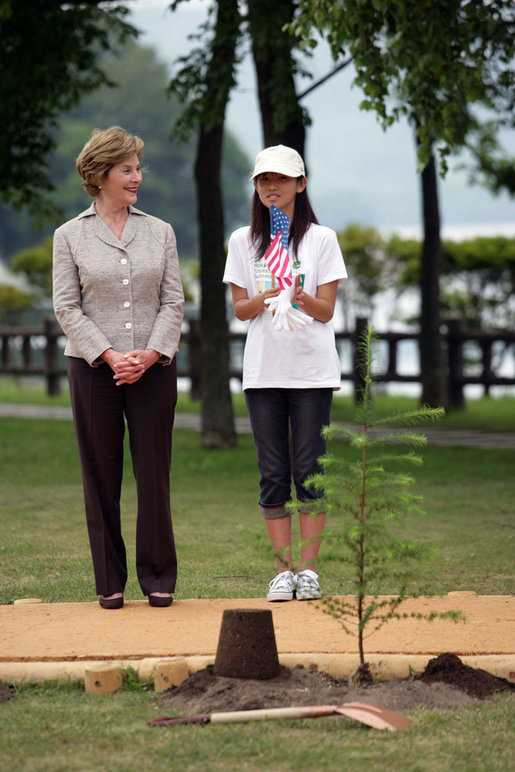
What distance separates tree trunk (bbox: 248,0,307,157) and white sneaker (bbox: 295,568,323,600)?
6222 millimetres

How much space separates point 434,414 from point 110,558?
1.92 meters

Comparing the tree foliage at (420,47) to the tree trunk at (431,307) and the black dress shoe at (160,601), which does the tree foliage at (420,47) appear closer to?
the black dress shoe at (160,601)

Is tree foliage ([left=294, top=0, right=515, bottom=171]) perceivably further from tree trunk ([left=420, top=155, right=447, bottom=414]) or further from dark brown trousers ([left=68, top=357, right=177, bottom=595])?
tree trunk ([left=420, top=155, right=447, bottom=414])

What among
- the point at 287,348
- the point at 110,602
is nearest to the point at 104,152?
the point at 287,348

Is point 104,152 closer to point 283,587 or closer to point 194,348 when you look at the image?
point 283,587

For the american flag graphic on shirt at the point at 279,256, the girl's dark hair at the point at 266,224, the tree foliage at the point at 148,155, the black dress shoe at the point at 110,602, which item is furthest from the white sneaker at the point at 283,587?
the tree foliage at the point at 148,155

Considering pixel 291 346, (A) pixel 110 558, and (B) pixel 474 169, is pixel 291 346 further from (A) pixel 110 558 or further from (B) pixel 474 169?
(B) pixel 474 169

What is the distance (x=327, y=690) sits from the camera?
4.37 meters

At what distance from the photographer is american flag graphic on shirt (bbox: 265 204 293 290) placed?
552 centimetres

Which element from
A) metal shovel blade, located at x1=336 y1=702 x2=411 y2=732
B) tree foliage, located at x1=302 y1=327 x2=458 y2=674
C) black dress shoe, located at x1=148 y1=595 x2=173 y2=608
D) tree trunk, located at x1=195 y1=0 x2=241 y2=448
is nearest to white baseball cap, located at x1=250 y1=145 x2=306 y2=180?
tree foliage, located at x1=302 y1=327 x2=458 y2=674

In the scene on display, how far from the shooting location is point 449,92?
1066 centimetres

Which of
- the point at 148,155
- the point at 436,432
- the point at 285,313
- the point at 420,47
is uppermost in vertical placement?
the point at 148,155

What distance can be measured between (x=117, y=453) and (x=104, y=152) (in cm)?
142

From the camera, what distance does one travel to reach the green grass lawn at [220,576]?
3.75 metres
